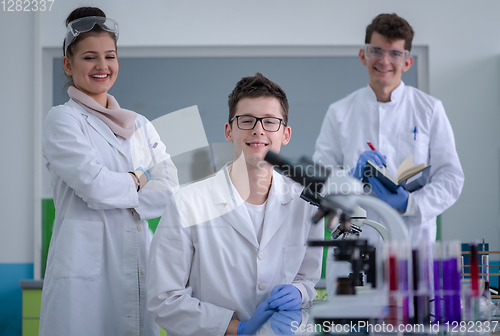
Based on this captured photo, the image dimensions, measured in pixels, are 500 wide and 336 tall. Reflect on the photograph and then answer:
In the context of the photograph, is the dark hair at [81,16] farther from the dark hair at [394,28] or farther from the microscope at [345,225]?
the dark hair at [394,28]

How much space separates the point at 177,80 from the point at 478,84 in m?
1.69

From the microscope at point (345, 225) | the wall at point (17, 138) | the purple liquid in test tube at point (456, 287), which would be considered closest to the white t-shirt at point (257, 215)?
the microscope at point (345, 225)

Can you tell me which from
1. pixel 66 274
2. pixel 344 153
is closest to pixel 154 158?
pixel 66 274

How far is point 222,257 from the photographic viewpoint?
1.20m

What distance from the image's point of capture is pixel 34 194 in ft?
7.89

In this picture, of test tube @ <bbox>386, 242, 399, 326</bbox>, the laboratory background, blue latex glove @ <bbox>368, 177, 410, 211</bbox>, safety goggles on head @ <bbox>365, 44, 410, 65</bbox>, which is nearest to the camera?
test tube @ <bbox>386, 242, 399, 326</bbox>

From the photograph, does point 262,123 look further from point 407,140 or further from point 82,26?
point 407,140

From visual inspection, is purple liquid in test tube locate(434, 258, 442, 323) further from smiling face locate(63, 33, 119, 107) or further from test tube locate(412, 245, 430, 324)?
smiling face locate(63, 33, 119, 107)

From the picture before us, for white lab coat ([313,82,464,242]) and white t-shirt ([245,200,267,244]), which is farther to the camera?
white lab coat ([313,82,464,242])

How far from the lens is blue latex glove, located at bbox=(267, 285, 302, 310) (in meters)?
1.01

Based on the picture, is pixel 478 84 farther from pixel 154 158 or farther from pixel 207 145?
pixel 154 158

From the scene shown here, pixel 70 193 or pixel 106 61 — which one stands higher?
pixel 106 61

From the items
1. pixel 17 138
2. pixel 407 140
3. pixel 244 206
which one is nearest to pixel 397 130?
pixel 407 140

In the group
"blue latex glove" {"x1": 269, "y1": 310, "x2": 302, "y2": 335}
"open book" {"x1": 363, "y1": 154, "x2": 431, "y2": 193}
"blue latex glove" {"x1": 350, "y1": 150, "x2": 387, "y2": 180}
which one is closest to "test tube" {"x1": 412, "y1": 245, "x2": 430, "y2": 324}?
"blue latex glove" {"x1": 269, "y1": 310, "x2": 302, "y2": 335}
